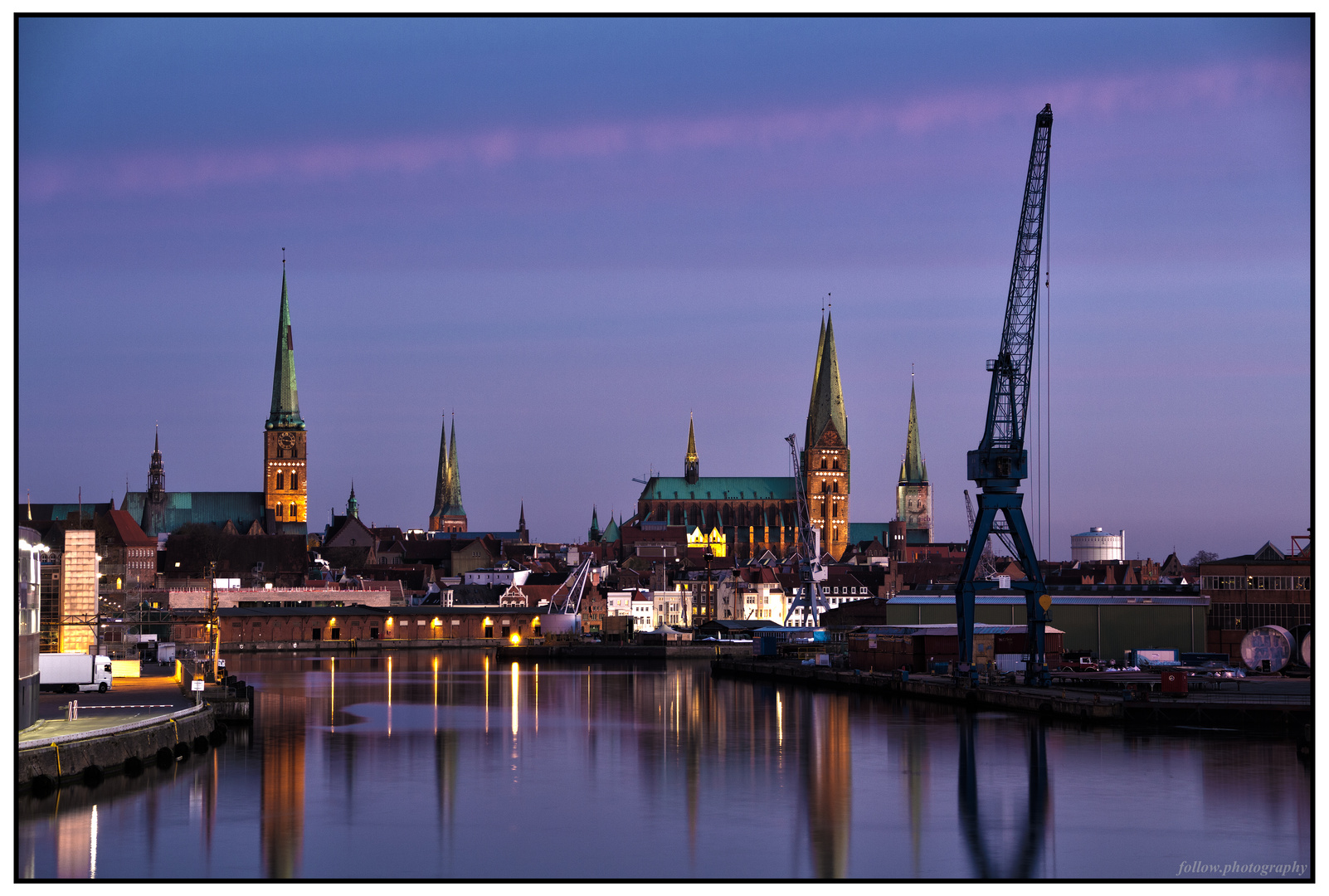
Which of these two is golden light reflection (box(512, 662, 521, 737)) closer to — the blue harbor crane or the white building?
the blue harbor crane

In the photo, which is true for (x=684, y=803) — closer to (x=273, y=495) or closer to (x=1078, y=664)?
(x=1078, y=664)

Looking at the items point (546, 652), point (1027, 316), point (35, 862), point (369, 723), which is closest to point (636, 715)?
point (369, 723)

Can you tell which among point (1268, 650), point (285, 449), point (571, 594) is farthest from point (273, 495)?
point (1268, 650)

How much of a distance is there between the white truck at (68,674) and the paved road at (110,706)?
0.38 m

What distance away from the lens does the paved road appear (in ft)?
107

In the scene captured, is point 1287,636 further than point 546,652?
No

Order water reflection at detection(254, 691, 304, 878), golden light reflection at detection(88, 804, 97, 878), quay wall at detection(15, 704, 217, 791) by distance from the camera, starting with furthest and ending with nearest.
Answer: quay wall at detection(15, 704, 217, 791) < water reflection at detection(254, 691, 304, 878) < golden light reflection at detection(88, 804, 97, 878)

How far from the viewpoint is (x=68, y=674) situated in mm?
43312

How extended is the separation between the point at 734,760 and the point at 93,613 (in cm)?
2304

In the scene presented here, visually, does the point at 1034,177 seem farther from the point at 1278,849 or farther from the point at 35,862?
the point at 35,862

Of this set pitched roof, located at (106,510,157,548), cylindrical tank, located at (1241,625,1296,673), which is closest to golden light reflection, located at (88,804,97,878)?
cylindrical tank, located at (1241,625,1296,673)

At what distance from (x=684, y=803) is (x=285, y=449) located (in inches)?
5874

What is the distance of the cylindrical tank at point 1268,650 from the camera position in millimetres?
58844

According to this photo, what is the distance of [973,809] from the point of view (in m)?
31.9
